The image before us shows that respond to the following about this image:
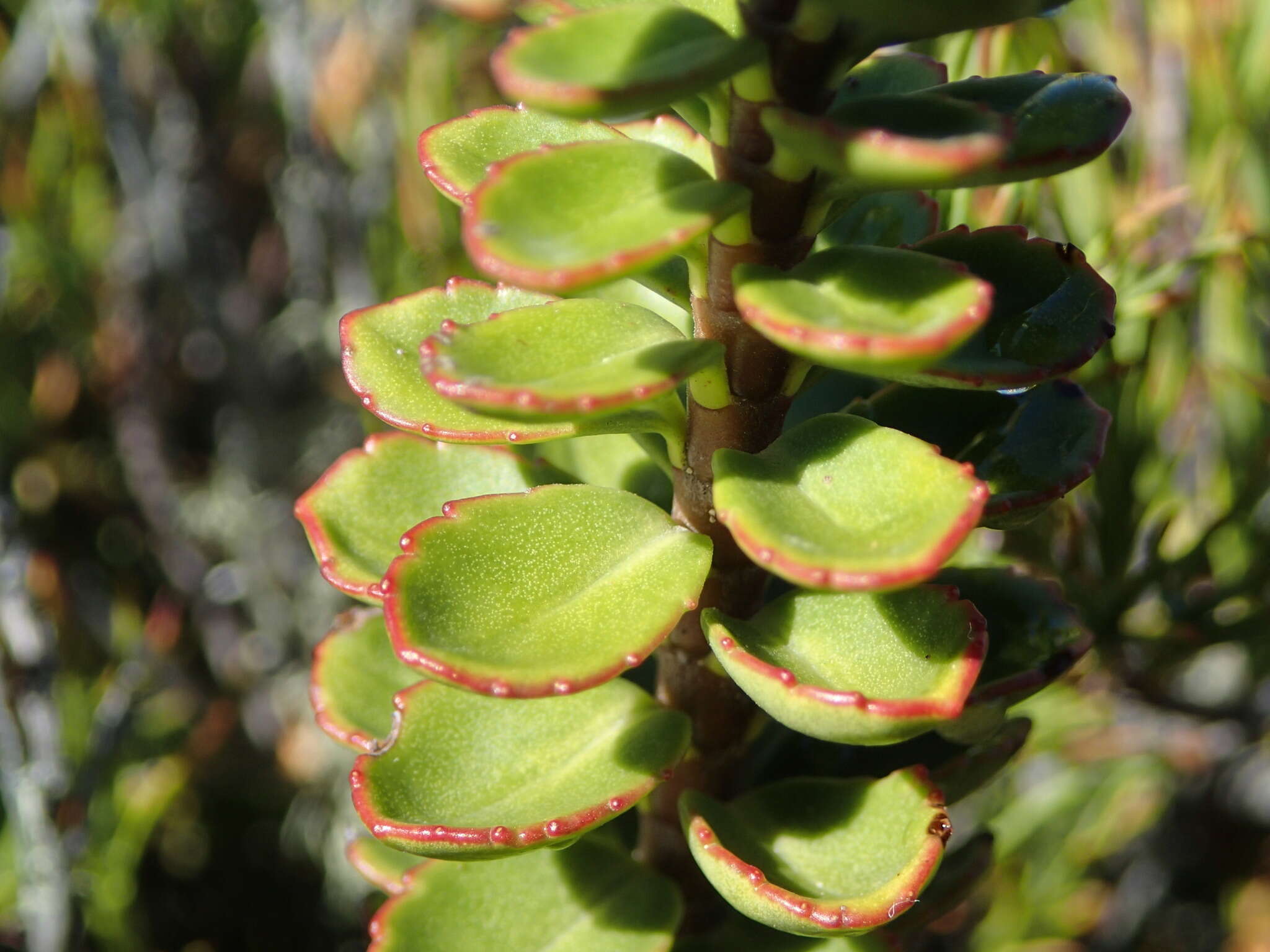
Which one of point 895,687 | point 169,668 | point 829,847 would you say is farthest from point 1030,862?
point 169,668

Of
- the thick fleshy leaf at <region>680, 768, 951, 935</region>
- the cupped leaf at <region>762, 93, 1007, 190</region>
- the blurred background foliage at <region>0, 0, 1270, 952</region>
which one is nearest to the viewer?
the cupped leaf at <region>762, 93, 1007, 190</region>

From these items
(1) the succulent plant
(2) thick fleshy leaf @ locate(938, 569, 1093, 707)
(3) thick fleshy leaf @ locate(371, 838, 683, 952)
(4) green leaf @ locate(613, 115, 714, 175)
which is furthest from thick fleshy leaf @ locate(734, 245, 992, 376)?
(3) thick fleshy leaf @ locate(371, 838, 683, 952)

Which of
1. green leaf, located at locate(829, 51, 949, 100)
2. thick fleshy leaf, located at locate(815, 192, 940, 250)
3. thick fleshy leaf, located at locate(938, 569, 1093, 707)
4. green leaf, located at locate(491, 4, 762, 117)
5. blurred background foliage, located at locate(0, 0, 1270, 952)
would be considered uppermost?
green leaf, located at locate(491, 4, 762, 117)

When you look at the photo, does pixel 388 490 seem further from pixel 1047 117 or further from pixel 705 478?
pixel 1047 117

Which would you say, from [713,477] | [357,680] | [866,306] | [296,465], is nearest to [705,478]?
[713,477]

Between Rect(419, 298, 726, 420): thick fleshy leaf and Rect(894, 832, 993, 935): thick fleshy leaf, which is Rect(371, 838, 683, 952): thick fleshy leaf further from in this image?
Rect(419, 298, 726, 420): thick fleshy leaf

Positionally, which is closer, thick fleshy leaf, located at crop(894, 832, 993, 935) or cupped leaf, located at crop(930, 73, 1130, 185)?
cupped leaf, located at crop(930, 73, 1130, 185)

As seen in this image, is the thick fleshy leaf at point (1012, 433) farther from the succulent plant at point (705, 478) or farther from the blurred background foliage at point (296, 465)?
the blurred background foliage at point (296, 465)
